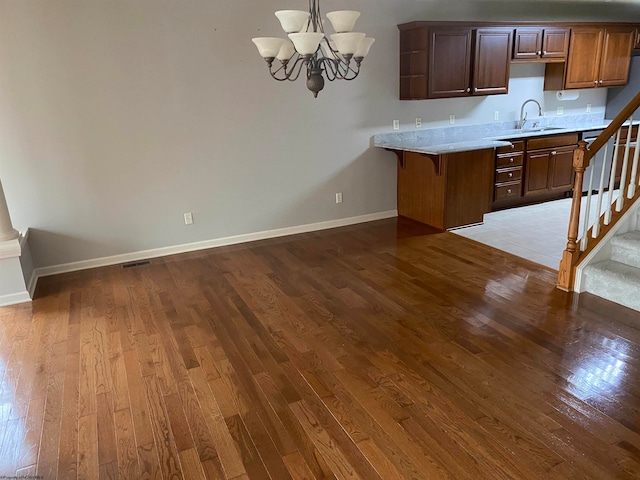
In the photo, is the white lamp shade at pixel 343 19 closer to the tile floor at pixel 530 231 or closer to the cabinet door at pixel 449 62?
the tile floor at pixel 530 231

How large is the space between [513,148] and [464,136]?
23.5 inches

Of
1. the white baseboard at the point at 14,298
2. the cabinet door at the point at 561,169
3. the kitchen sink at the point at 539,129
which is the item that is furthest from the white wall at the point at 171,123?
the cabinet door at the point at 561,169

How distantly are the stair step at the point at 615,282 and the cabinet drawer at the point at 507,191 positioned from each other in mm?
2238

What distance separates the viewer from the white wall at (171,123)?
4.09 metres

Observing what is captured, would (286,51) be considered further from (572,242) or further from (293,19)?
(572,242)

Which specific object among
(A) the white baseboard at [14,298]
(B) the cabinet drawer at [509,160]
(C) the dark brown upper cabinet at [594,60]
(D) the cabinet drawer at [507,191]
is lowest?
(A) the white baseboard at [14,298]

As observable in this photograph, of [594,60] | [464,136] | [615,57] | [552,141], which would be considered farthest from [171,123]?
[615,57]

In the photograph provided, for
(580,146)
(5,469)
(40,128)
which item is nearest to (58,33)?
(40,128)

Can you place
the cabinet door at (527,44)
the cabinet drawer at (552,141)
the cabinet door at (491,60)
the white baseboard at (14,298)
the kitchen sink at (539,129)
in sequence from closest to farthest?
the white baseboard at (14,298) < the cabinet door at (491,60) < the cabinet door at (527,44) < the cabinet drawer at (552,141) < the kitchen sink at (539,129)

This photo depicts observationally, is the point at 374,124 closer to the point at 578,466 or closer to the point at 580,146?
the point at 580,146

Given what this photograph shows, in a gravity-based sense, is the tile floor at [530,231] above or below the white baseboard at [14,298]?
below

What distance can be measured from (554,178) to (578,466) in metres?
4.94

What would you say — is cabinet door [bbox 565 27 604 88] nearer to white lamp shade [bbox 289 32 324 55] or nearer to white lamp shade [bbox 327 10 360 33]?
white lamp shade [bbox 327 10 360 33]

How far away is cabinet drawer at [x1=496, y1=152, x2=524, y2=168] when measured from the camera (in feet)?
18.6
